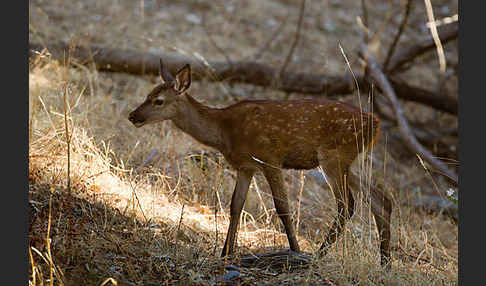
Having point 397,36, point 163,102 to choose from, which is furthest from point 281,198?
point 397,36

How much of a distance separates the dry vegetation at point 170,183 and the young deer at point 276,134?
0.77 ft

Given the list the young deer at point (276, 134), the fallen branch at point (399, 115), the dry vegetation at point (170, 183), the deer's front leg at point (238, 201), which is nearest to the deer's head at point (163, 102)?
the young deer at point (276, 134)

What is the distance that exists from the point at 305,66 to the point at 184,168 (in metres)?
5.08

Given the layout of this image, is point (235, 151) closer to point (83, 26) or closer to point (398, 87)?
point (398, 87)

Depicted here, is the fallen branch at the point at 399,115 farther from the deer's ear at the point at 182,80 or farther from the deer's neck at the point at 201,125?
the deer's ear at the point at 182,80

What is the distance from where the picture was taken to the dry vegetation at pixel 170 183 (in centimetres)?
488

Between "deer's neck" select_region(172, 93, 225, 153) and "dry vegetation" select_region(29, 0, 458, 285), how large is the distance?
2.13 ft

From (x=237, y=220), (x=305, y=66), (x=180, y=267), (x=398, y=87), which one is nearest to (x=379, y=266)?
(x=237, y=220)

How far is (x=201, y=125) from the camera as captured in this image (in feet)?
18.8

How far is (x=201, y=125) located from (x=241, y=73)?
14.1 ft

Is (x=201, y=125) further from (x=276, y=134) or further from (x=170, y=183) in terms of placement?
(x=170, y=183)

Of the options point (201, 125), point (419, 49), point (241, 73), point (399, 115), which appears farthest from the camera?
point (419, 49)

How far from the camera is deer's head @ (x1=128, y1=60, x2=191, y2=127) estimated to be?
5.58m

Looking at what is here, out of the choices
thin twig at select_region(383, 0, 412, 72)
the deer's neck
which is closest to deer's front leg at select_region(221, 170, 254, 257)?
the deer's neck
